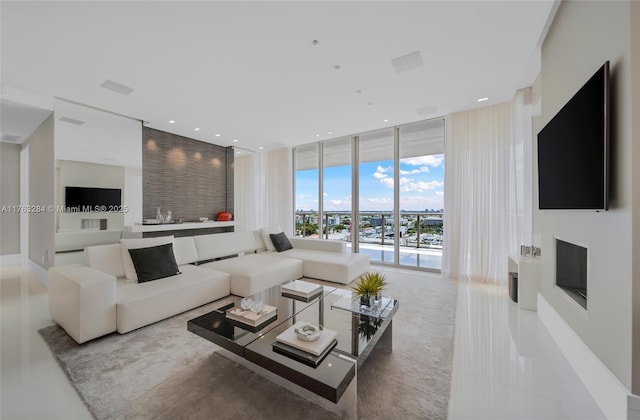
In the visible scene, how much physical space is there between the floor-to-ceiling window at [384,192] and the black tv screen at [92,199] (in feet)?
12.3

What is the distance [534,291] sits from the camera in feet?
9.39

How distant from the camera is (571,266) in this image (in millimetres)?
2176

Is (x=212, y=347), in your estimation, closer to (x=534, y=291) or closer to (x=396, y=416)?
(x=396, y=416)

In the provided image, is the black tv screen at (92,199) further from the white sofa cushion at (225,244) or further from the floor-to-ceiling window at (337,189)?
the floor-to-ceiling window at (337,189)

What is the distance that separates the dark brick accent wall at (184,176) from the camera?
4652 mm

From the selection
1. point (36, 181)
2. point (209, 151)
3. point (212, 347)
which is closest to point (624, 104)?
point (212, 347)

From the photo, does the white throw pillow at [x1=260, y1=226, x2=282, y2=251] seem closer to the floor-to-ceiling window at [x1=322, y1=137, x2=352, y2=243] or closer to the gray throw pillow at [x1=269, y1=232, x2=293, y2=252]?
the gray throw pillow at [x1=269, y1=232, x2=293, y2=252]

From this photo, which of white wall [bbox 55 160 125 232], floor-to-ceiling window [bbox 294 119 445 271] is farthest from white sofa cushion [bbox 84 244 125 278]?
floor-to-ceiling window [bbox 294 119 445 271]

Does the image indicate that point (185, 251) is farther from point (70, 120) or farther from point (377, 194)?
point (377, 194)

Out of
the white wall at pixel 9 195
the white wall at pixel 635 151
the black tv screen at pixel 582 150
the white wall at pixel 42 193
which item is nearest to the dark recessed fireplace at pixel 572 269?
the black tv screen at pixel 582 150

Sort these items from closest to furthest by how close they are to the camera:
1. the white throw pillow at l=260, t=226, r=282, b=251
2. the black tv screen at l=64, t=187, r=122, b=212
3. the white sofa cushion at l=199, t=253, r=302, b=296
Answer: the white sofa cushion at l=199, t=253, r=302, b=296
the black tv screen at l=64, t=187, r=122, b=212
the white throw pillow at l=260, t=226, r=282, b=251

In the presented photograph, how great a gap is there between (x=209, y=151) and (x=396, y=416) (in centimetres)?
586

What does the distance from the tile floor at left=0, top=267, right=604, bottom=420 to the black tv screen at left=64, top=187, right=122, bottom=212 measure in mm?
1479

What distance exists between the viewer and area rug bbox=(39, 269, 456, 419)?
1474 mm
